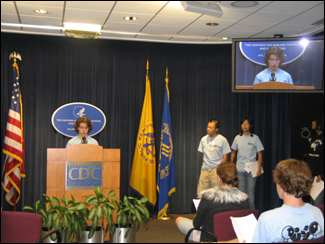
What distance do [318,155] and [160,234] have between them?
260 cm

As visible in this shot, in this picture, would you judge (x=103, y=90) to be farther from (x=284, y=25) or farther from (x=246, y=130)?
(x=284, y=25)

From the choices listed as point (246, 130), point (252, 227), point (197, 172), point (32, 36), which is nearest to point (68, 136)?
point (32, 36)

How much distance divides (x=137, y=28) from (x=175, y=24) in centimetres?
66

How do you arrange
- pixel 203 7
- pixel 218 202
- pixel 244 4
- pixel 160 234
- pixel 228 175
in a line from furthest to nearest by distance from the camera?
pixel 160 234, pixel 244 4, pixel 203 7, pixel 228 175, pixel 218 202

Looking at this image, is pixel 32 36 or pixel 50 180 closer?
pixel 50 180

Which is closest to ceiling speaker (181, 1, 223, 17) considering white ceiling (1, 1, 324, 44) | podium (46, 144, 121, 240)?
white ceiling (1, 1, 324, 44)

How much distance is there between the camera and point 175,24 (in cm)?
553

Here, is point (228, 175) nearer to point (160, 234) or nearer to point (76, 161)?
point (76, 161)

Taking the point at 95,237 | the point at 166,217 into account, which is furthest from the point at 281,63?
the point at 95,237

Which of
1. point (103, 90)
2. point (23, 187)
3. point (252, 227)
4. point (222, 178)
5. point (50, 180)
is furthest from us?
point (103, 90)

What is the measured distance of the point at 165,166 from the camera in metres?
6.41

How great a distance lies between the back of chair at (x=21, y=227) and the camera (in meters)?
2.77

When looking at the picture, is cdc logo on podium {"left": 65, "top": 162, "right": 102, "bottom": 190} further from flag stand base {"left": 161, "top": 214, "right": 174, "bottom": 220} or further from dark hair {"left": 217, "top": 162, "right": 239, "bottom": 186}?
flag stand base {"left": 161, "top": 214, "right": 174, "bottom": 220}

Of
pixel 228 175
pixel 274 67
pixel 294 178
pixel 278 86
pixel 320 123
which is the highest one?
pixel 274 67
